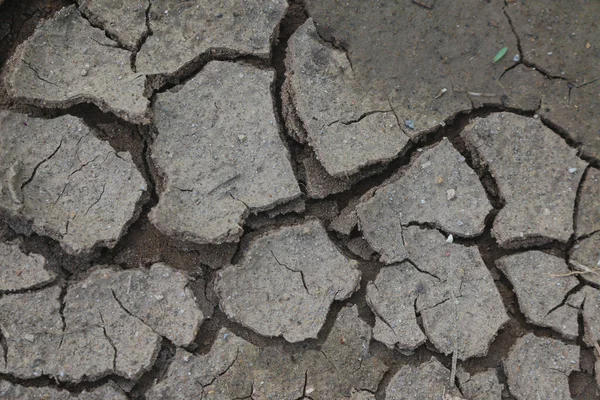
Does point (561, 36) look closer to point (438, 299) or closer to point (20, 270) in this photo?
point (438, 299)

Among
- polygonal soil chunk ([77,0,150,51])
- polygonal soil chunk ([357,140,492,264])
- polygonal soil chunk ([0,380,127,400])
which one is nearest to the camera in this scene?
polygonal soil chunk ([0,380,127,400])

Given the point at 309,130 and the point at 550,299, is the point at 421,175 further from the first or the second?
the point at 550,299

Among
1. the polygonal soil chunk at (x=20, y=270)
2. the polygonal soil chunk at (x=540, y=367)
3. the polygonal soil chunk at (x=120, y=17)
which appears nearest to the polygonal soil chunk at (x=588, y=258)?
the polygonal soil chunk at (x=540, y=367)

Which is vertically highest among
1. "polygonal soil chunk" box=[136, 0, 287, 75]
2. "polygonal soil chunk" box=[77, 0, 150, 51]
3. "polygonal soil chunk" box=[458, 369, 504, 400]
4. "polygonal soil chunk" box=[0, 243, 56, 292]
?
"polygonal soil chunk" box=[136, 0, 287, 75]

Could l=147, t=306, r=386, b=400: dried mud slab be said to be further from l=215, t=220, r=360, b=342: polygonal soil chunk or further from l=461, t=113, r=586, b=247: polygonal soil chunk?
l=461, t=113, r=586, b=247: polygonal soil chunk

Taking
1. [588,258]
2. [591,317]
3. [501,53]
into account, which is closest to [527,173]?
[588,258]

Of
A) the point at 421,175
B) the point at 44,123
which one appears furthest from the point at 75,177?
the point at 421,175

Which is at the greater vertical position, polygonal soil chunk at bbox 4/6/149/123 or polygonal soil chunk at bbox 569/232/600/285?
polygonal soil chunk at bbox 569/232/600/285

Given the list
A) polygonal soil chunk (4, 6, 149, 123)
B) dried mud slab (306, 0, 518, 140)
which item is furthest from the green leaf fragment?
polygonal soil chunk (4, 6, 149, 123)
